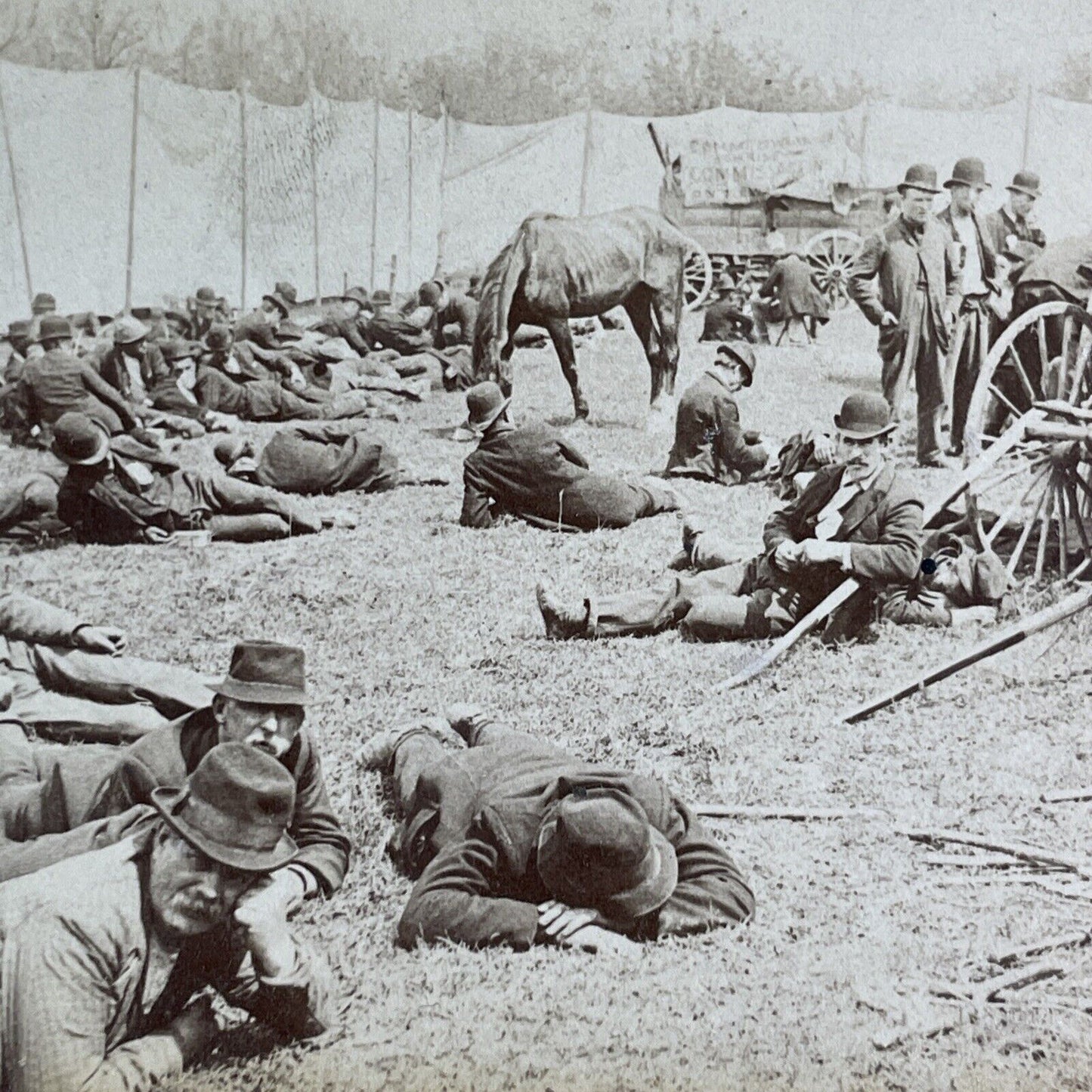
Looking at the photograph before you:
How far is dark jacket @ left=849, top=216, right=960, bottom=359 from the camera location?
17.5 feet

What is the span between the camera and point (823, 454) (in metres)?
5.16

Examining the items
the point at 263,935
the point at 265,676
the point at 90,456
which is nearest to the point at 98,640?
the point at 265,676

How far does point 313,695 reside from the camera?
13.8 feet

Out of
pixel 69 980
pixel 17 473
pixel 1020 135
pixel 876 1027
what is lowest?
pixel 876 1027

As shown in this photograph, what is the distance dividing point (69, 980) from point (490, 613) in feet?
6.89

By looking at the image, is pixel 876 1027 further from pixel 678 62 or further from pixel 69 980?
pixel 678 62

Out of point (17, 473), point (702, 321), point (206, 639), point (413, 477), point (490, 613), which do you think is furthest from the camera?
point (702, 321)

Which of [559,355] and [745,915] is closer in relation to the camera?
[745,915]

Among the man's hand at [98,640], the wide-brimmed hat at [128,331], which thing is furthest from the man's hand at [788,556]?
the wide-brimmed hat at [128,331]

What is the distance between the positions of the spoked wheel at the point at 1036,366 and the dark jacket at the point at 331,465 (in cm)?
254

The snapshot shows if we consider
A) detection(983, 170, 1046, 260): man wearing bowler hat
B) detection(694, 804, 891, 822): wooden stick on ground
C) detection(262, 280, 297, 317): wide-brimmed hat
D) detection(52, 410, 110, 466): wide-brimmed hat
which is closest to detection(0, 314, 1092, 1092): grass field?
detection(694, 804, 891, 822): wooden stick on ground

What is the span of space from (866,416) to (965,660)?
1.08 metres

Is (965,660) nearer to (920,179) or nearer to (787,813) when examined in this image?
(787,813)

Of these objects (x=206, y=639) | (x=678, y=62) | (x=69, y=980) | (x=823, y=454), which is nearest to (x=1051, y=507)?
(x=823, y=454)
